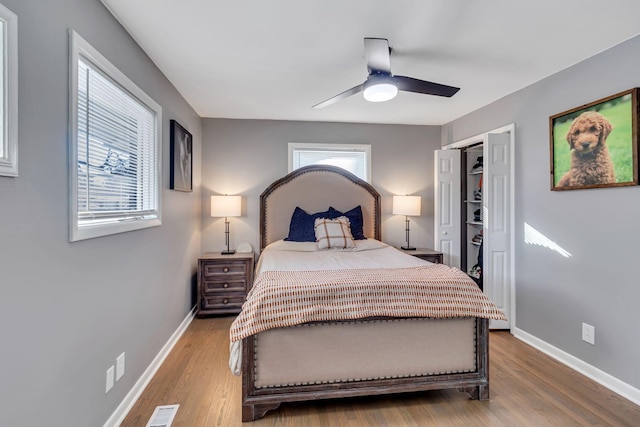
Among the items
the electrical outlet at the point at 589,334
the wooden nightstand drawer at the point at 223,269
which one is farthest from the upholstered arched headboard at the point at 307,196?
the electrical outlet at the point at 589,334

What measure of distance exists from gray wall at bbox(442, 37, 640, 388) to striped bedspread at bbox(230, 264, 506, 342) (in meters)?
1.01

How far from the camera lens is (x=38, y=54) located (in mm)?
1247

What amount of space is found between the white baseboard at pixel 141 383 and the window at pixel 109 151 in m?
1.08

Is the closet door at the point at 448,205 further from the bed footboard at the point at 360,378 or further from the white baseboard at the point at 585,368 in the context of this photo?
the bed footboard at the point at 360,378

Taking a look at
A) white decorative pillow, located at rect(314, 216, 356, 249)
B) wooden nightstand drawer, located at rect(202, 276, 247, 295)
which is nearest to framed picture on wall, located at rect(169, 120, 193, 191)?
wooden nightstand drawer, located at rect(202, 276, 247, 295)

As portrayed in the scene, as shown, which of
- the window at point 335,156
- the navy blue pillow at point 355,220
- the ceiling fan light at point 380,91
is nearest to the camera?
the ceiling fan light at point 380,91

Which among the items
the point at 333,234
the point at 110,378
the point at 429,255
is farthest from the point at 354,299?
the point at 429,255

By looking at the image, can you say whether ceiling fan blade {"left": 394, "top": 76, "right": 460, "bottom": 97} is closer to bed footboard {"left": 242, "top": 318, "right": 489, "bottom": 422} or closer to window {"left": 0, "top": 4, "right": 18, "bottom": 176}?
bed footboard {"left": 242, "top": 318, "right": 489, "bottom": 422}

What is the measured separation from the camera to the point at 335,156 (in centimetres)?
422

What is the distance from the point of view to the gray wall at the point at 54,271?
3.75ft

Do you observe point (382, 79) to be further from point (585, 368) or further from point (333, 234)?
point (585, 368)

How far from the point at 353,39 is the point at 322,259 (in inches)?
71.5

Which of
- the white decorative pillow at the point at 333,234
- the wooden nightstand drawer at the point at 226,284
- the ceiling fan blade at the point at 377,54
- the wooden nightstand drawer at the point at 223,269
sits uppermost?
the ceiling fan blade at the point at 377,54

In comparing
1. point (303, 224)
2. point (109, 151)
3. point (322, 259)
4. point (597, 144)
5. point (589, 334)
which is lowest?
point (589, 334)
